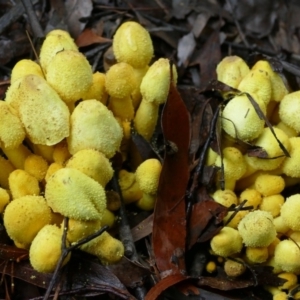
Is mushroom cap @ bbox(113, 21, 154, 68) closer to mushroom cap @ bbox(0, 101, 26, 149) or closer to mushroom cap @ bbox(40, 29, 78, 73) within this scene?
mushroom cap @ bbox(40, 29, 78, 73)

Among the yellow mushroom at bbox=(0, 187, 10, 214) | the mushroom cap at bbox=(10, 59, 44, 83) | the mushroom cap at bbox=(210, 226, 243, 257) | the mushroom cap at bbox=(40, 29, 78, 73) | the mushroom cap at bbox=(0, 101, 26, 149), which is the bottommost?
the mushroom cap at bbox=(210, 226, 243, 257)

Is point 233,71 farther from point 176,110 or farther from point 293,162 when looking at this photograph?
point 293,162

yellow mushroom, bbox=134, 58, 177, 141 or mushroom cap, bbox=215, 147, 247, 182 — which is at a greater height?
yellow mushroom, bbox=134, 58, 177, 141

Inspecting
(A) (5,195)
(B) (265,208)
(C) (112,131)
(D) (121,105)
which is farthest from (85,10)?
(B) (265,208)

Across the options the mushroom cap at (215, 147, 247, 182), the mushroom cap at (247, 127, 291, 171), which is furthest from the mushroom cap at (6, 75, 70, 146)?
the mushroom cap at (247, 127, 291, 171)

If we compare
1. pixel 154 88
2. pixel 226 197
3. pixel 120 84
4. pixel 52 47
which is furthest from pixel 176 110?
pixel 52 47

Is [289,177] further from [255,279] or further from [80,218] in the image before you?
[80,218]

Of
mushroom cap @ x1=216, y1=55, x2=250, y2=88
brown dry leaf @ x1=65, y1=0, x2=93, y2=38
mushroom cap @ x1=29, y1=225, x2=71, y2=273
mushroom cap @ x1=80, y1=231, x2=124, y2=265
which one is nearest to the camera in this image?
mushroom cap @ x1=29, y1=225, x2=71, y2=273
